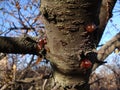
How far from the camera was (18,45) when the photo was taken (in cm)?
119

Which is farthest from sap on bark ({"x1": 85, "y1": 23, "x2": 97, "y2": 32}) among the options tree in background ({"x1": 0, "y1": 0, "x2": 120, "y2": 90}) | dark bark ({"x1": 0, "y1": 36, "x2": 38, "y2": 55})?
dark bark ({"x1": 0, "y1": 36, "x2": 38, "y2": 55})

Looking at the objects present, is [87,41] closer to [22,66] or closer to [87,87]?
→ [87,87]

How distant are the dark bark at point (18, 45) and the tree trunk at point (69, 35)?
7cm

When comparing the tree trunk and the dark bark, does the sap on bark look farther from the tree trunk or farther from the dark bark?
the dark bark

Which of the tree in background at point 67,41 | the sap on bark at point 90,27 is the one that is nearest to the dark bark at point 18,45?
the tree in background at point 67,41

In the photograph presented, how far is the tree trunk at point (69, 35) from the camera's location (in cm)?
108

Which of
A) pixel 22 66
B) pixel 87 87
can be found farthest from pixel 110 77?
pixel 87 87

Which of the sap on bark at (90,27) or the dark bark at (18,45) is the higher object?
the sap on bark at (90,27)

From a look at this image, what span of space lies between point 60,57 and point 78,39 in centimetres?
10

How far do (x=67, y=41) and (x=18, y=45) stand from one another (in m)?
0.21

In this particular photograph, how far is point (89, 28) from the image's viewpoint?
1093 millimetres

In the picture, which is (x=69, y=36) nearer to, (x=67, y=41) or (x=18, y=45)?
(x=67, y=41)

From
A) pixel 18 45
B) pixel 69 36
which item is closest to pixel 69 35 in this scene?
Result: pixel 69 36

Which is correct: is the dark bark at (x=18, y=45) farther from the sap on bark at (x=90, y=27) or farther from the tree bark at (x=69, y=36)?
the sap on bark at (x=90, y=27)
